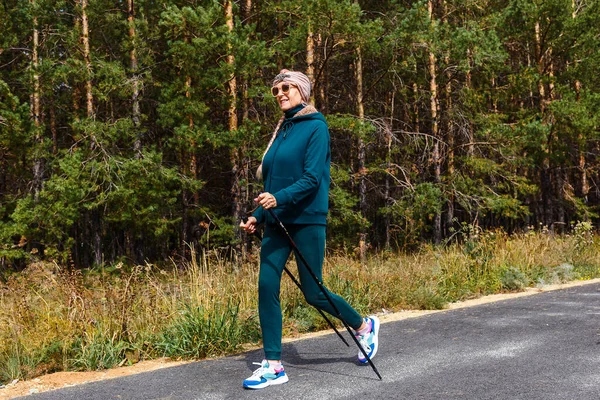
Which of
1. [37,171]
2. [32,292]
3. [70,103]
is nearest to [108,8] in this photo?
[70,103]

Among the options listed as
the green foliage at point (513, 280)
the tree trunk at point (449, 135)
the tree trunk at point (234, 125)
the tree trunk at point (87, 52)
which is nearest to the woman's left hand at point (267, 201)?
the green foliage at point (513, 280)

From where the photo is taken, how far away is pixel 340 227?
18328 mm

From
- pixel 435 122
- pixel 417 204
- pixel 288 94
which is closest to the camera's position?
pixel 288 94

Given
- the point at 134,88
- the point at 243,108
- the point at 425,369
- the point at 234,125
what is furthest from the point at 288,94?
the point at 134,88

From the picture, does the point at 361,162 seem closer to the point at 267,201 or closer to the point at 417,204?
the point at 417,204

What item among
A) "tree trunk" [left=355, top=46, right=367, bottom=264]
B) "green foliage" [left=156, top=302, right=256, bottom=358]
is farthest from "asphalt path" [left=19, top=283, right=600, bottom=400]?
"tree trunk" [left=355, top=46, right=367, bottom=264]

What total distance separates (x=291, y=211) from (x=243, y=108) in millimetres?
12838

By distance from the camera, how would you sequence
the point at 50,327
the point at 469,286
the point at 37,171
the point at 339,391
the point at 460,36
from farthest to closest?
1. the point at 37,171
2. the point at 460,36
3. the point at 469,286
4. the point at 50,327
5. the point at 339,391

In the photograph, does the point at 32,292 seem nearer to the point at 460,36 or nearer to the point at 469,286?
the point at 469,286

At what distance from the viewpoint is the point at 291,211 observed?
438cm

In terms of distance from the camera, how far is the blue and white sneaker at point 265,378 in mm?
4223

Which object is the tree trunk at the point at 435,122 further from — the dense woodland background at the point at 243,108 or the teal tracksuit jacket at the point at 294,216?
the teal tracksuit jacket at the point at 294,216

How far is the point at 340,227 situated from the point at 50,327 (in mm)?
13148

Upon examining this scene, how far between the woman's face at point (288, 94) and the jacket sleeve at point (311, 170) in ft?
0.94
